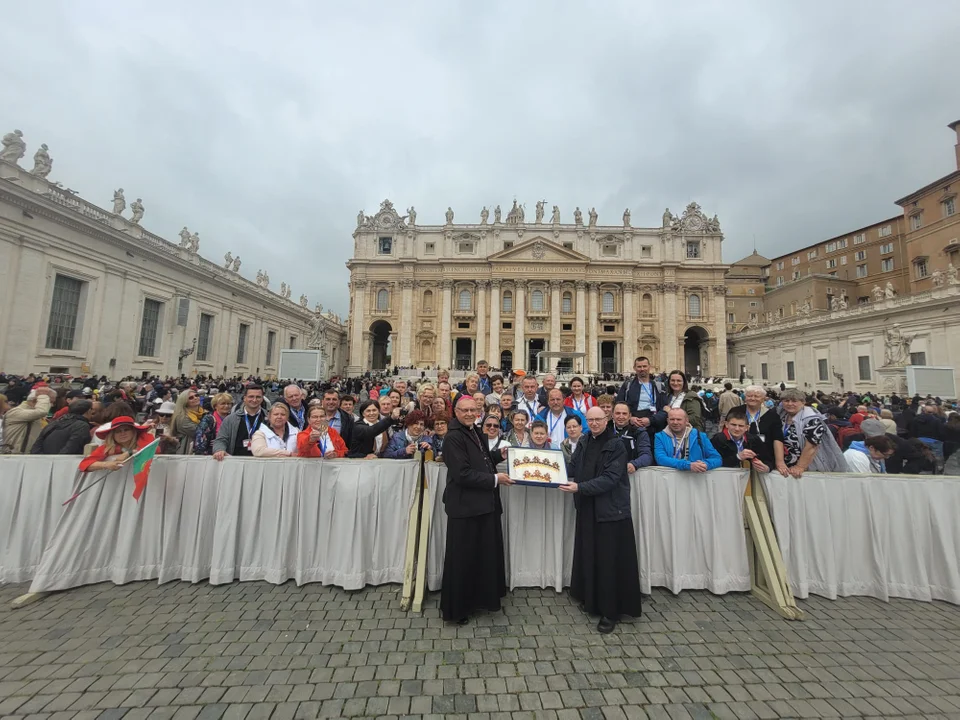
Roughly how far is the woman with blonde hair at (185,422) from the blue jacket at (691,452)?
19.4 ft

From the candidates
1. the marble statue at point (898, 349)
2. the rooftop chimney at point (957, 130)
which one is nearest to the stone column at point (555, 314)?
the marble statue at point (898, 349)

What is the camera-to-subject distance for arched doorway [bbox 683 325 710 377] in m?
45.5

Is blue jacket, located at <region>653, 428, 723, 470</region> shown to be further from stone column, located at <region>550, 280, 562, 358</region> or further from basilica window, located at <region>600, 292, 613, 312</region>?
basilica window, located at <region>600, 292, 613, 312</region>

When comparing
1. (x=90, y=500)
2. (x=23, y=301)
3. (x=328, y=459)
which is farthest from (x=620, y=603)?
(x=23, y=301)

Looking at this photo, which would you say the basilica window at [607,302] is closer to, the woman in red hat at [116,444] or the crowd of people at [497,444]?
the crowd of people at [497,444]

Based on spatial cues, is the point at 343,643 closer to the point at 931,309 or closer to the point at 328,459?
the point at 328,459

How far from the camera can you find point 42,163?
61.0 ft

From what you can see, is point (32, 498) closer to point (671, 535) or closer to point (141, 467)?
point (141, 467)

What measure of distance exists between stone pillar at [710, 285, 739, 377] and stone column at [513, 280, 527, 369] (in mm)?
20945

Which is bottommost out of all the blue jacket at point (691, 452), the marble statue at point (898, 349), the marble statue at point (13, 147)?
the blue jacket at point (691, 452)

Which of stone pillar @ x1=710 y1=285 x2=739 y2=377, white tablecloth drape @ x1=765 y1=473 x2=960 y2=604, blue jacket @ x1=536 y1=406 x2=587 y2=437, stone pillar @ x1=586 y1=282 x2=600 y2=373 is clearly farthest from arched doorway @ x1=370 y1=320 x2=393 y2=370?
white tablecloth drape @ x1=765 y1=473 x2=960 y2=604

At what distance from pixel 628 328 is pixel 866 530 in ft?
140

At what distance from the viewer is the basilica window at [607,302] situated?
150 ft

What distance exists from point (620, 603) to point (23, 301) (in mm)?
26648
